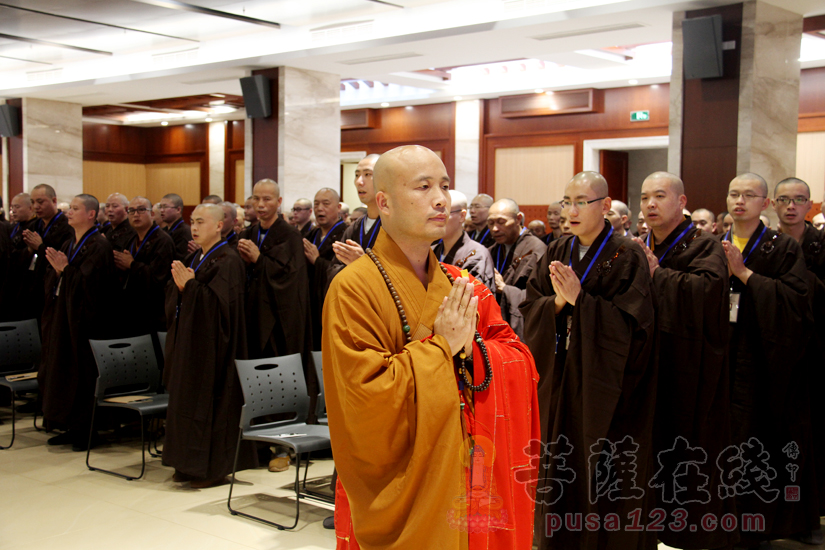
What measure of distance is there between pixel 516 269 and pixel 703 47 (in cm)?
330

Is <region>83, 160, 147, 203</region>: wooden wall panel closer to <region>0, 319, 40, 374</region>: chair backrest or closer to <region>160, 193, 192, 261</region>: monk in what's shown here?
<region>160, 193, 192, 261</region>: monk

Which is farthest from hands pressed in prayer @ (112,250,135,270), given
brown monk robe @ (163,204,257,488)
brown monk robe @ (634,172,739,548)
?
brown monk robe @ (634,172,739,548)

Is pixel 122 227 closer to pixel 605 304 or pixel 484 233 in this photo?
pixel 484 233

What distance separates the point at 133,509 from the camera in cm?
466

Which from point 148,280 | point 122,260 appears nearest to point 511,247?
point 148,280

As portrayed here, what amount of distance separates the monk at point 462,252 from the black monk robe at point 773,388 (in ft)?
4.55

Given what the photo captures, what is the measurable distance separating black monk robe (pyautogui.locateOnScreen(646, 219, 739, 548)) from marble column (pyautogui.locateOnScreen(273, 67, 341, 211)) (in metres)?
7.27

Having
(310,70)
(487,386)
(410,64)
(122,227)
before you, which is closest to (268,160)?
(310,70)

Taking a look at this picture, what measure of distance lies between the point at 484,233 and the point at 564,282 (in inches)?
136

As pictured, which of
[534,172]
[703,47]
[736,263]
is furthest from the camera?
[534,172]

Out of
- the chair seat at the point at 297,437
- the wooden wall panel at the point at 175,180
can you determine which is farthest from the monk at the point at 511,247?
the wooden wall panel at the point at 175,180

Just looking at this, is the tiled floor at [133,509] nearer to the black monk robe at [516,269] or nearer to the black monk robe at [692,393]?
the black monk robe at [692,393]

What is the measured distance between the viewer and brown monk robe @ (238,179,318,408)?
227 inches

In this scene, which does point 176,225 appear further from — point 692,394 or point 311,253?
point 692,394
